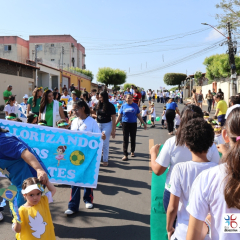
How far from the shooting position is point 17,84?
27.2 metres

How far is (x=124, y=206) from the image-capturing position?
5.05 metres

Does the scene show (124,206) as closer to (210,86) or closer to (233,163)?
(233,163)

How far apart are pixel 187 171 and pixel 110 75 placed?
63.9 metres

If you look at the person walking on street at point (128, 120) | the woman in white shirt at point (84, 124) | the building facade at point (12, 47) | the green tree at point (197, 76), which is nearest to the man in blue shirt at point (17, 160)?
the woman in white shirt at point (84, 124)

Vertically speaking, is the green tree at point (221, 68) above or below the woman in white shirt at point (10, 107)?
above

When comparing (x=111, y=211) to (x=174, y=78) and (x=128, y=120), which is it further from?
(x=174, y=78)

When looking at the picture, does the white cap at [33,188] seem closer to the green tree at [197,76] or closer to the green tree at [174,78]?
the green tree at [197,76]

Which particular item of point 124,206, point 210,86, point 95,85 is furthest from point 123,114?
point 95,85

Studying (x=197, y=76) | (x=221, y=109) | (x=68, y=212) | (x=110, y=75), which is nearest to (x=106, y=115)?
(x=68, y=212)

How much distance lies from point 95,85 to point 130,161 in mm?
57664

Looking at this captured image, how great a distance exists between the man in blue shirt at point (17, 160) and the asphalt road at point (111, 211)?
1.43 m

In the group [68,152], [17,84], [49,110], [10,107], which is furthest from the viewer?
[17,84]

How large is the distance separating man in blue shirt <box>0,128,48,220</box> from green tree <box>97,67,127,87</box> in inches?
2480

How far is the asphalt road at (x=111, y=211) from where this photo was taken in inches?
159
